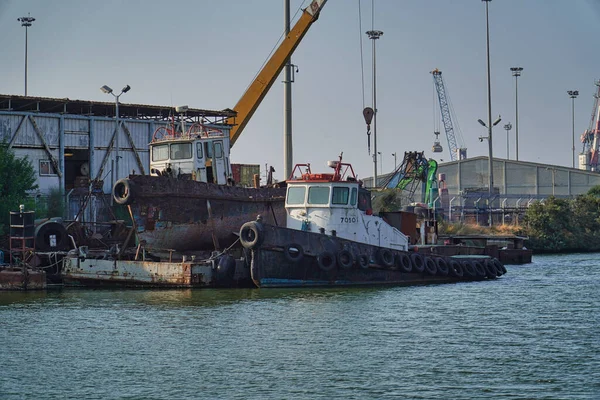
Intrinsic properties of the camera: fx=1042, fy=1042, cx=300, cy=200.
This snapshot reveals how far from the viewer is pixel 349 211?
107 feet

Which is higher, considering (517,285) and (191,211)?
(191,211)

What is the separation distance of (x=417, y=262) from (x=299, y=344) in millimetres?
13006

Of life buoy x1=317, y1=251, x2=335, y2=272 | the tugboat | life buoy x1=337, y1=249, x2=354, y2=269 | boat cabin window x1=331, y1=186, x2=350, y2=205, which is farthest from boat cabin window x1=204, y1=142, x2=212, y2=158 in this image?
life buoy x1=337, y1=249, x2=354, y2=269

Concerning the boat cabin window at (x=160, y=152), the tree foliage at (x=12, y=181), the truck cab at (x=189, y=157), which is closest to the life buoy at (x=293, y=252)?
the truck cab at (x=189, y=157)

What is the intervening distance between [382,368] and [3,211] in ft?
82.7

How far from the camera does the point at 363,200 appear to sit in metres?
33.2

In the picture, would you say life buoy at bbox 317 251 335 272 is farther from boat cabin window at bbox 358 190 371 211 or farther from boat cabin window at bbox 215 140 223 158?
boat cabin window at bbox 215 140 223 158

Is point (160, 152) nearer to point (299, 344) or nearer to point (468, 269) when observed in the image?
point (468, 269)

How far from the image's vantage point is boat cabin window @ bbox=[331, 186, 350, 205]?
106 feet

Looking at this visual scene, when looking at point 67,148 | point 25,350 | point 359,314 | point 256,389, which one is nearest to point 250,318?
point 359,314

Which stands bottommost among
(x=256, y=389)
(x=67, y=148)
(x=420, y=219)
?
(x=256, y=389)

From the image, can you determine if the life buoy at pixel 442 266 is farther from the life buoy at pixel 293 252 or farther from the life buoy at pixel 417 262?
the life buoy at pixel 293 252

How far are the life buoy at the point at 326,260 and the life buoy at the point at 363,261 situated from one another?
3.34ft

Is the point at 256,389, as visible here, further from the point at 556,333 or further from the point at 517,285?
the point at 517,285
